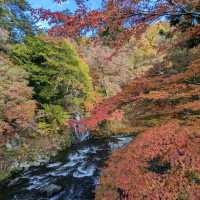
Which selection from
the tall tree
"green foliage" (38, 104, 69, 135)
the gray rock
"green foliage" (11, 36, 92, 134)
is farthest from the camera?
"green foliage" (11, 36, 92, 134)

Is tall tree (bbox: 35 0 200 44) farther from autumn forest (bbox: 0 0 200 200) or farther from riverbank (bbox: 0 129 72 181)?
riverbank (bbox: 0 129 72 181)

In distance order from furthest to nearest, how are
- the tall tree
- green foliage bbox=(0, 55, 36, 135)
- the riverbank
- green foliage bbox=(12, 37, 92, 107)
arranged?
green foliage bbox=(12, 37, 92, 107) → the riverbank → green foliage bbox=(0, 55, 36, 135) → the tall tree

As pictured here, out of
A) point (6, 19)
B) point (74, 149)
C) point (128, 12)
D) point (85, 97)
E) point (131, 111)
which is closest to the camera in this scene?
point (128, 12)

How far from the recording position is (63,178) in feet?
39.4

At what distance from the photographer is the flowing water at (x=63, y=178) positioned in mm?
10242

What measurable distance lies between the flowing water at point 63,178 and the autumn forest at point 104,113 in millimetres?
44

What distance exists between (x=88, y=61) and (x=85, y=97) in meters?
6.16

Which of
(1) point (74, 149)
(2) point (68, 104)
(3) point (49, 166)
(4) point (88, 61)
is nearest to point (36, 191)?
(3) point (49, 166)

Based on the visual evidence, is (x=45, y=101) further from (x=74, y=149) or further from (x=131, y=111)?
(x=131, y=111)

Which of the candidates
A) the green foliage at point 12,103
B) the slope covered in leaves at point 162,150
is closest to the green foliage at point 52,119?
the green foliage at point 12,103

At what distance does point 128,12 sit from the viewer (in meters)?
5.59

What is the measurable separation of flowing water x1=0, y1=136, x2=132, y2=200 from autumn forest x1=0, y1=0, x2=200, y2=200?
0.14ft

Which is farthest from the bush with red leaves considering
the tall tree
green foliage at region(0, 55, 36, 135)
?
green foliage at region(0, 55, 36, 135)

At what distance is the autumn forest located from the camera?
230 inches
